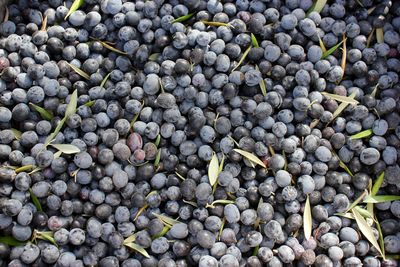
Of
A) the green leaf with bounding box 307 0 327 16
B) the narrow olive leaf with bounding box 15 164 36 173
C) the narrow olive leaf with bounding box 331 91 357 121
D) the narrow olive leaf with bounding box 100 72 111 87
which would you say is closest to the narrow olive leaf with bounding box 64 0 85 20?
the narrow olive leaf with bounding box 100 72 111 87

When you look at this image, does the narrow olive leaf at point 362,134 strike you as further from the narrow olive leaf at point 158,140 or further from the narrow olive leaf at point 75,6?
the narrow olive leaf at point 75,6

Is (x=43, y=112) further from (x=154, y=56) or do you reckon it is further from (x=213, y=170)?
(x=213, y=170)

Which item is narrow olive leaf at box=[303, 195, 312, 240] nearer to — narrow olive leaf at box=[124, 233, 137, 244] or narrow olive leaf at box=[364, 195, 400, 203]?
narrow olive leaf at box=[364, 195, 400, 203]

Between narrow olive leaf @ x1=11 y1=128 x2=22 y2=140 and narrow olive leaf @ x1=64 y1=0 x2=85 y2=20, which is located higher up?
narrow olive leaf @ x1=64 y1=0 x2=85 y2=20

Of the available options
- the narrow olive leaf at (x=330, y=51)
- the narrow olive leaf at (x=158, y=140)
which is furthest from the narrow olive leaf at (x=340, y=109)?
the narrow olive leaf at (x=158, y=140)

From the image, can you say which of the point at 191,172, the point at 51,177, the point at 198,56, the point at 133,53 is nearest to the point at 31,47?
the point at 133,53

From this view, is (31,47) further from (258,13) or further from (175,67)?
(258,13)

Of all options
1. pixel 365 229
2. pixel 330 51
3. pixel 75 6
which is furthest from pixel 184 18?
pixel 365 229
